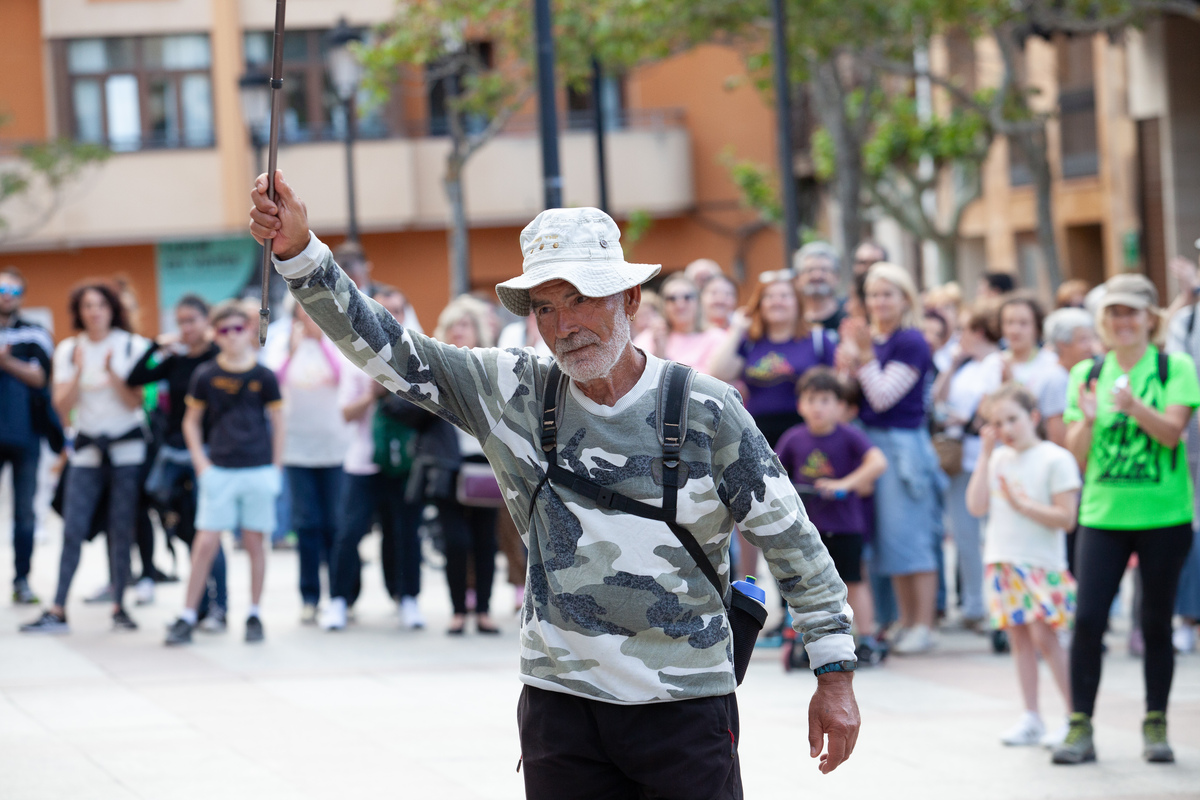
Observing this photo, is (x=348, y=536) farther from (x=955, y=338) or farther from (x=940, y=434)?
(x=955, y=338)

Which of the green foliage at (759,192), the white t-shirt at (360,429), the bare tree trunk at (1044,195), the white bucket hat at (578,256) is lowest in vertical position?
the white t-shirt at (360,429)

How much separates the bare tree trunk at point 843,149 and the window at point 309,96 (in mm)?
12631

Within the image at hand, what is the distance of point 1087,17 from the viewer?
18750mm

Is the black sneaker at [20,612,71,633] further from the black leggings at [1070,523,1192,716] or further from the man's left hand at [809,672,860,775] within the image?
the man's left hand at [809,672,860,775]

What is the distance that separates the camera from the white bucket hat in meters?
3.57

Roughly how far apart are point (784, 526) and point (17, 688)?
5.95 metres

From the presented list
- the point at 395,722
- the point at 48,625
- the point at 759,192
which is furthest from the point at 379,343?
the point at 759,192

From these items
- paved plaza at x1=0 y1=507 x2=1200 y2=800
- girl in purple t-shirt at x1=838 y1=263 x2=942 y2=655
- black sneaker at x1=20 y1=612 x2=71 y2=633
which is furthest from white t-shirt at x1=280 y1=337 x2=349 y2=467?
girl in purple t-shirt at x1=838 y1=263 x2=942 y2=655

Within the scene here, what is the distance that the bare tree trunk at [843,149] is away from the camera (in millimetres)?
22734

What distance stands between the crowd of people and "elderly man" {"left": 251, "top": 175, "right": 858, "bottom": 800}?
372 centimetres

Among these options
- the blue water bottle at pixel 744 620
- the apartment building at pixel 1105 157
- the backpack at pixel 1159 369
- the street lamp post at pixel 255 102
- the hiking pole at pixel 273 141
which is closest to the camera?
the hiking pole at pixel 273 141

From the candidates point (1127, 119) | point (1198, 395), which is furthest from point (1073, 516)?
point (1127, 119)

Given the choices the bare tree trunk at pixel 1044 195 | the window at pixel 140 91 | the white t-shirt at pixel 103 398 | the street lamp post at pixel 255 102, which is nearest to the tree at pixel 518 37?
the street lamp post at pixel 255 102

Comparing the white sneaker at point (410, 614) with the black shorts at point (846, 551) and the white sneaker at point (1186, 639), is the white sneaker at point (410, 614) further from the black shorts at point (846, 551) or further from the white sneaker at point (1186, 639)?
the white sneaker at point (1186, 639)
